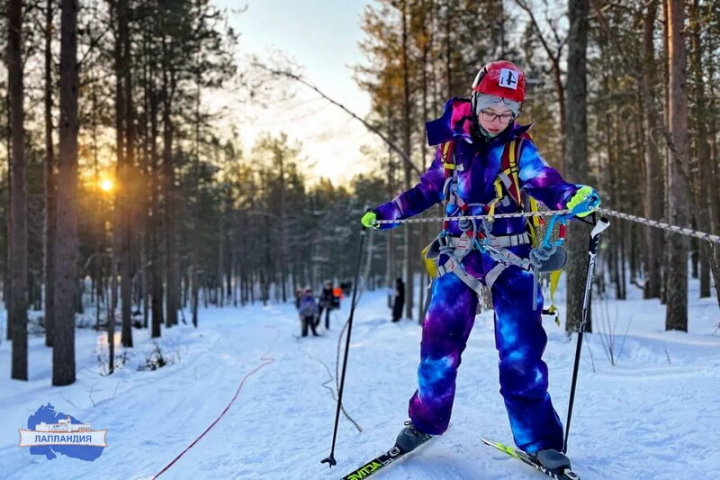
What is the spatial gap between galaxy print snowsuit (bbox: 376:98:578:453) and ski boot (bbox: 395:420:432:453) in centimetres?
6

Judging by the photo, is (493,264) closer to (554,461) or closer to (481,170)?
(481,170)

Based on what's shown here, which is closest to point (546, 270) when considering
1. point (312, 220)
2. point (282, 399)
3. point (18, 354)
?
point (282, 399)

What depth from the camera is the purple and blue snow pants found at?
2.97 m

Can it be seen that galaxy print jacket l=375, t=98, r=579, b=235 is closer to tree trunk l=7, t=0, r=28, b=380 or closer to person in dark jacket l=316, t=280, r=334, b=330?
tree trunk l=7, t=0, r=28, b=380

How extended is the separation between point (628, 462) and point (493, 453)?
0.81 metres

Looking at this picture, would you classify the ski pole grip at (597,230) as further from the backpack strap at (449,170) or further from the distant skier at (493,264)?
the backpack strap at (449,170)

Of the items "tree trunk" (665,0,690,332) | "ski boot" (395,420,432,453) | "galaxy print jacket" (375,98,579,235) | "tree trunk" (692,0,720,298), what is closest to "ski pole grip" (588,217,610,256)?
"galaxy print jacket" (375,98,579,235)

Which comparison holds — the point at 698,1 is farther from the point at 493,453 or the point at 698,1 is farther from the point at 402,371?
the point at 493,453

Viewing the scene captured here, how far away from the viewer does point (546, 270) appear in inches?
123

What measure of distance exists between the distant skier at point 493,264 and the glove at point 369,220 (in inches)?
18.5

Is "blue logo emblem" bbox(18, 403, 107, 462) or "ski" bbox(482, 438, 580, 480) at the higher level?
"ski" bbox(482, 438, 580, 480)

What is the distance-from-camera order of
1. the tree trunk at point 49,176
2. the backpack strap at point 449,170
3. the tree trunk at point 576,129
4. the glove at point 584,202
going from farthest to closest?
the tree trunk at point 49,176
the tree trunk at point 576,129
the backpack strap at point 449,170
the glove at point 584,202

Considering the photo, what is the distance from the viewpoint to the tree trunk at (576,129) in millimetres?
8562

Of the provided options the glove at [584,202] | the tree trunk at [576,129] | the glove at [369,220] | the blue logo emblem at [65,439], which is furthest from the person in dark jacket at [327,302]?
the glove at [584,202]
